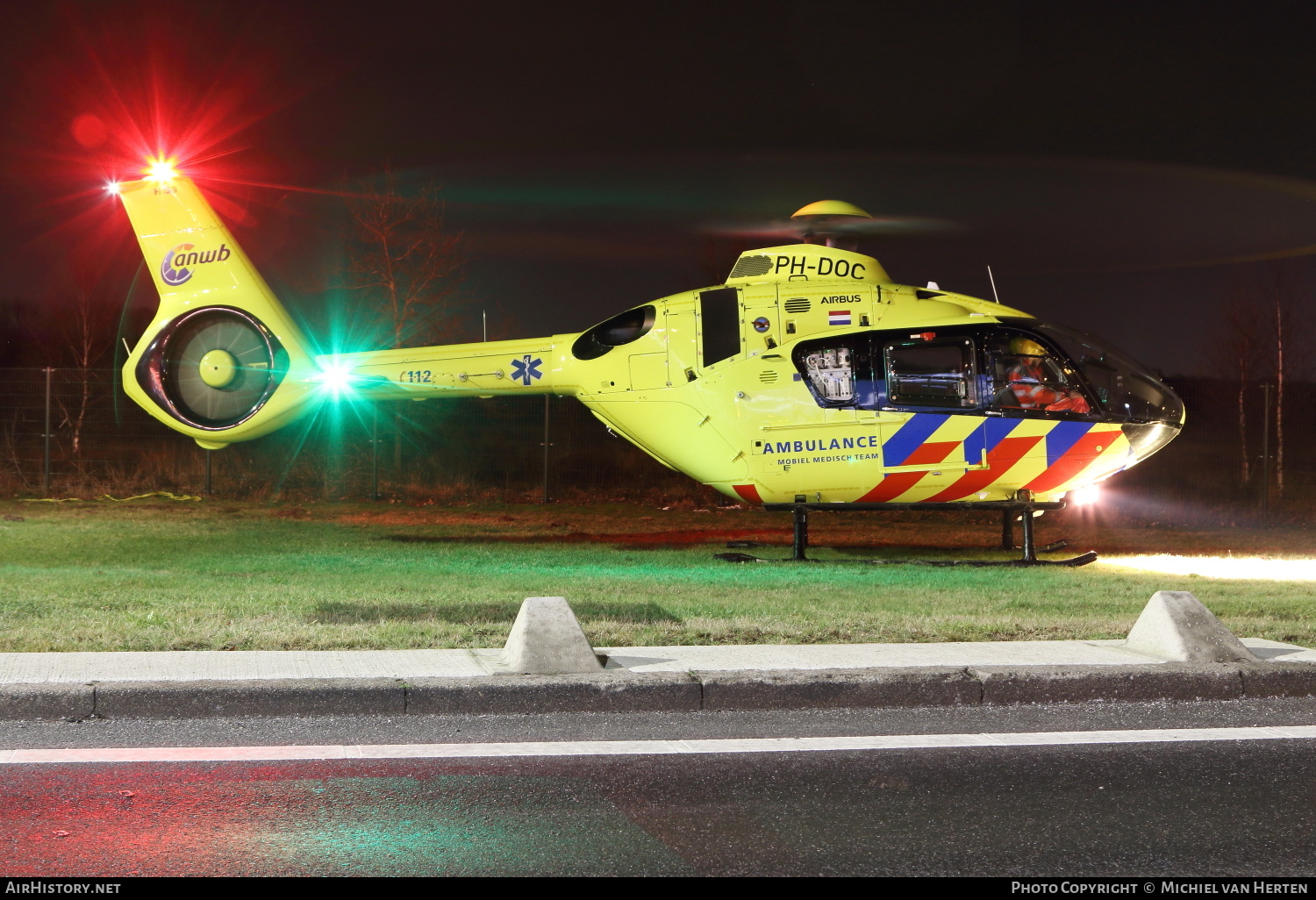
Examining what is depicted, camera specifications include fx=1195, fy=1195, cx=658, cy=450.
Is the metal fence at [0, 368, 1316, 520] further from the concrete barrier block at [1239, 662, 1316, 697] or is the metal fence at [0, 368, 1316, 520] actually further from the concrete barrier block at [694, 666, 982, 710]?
the concrete barrier block at [1239, 662, 1316, 697]

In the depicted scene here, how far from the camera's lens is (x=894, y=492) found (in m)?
13.0

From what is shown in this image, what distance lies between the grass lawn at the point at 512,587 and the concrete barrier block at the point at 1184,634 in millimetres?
857

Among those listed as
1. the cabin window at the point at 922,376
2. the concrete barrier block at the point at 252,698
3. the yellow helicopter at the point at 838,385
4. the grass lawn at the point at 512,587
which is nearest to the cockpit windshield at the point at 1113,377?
the yellow helicopter at the point at 838,385

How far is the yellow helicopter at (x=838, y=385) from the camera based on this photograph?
41.0 ft

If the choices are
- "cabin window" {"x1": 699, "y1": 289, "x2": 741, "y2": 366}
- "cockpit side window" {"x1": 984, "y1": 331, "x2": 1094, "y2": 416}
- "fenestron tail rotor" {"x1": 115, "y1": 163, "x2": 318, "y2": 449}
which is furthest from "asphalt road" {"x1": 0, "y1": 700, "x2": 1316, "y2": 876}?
"fenestron tail rotor" {"x1": 115, "y1": 163, "x2": 318, "y2": 449}

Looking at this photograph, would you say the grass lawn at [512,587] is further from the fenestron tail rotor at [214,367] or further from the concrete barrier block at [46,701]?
the fenestron tail rotor at [214,367]

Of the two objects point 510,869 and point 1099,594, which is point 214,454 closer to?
point 1099,594

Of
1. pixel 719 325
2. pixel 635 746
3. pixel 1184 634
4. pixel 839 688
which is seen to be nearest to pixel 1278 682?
pixel 1184 634

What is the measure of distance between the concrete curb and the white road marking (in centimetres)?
51

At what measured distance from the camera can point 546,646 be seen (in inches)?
244

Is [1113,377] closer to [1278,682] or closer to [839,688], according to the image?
[1278,682]

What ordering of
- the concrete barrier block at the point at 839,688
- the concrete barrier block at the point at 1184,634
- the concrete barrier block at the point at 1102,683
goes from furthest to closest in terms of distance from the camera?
the concrete barrier block at the point at 1184,634, the concrete barrier block at the point at 1102,683, the concrete barrier block at the point at 839,688
